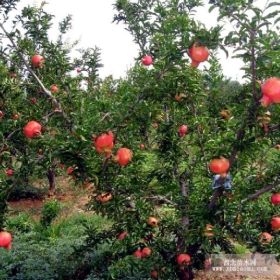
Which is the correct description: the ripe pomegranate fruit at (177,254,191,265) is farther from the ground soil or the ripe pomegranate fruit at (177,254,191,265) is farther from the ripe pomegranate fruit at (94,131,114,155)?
the ground soil

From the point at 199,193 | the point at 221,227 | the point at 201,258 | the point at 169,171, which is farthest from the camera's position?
the point at 201,258

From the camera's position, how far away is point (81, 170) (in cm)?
306

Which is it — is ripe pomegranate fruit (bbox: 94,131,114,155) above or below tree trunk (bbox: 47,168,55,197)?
below

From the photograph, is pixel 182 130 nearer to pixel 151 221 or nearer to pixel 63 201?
pixel 151 221

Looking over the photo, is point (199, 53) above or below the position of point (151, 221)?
above

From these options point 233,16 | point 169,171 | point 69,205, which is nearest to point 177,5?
point 169,171

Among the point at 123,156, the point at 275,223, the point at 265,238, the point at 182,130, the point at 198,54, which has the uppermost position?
the point at 198,54

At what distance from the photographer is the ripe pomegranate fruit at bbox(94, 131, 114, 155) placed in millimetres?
2850

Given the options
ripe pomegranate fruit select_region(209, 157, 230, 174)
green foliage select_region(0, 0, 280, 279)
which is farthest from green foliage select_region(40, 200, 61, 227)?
ripe pomegranate fruit select_region(209, 157, 230, 174)

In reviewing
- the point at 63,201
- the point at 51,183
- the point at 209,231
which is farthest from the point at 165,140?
the point at 51,183

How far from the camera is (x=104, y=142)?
2.85m

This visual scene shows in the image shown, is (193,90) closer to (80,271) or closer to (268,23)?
(268,23)

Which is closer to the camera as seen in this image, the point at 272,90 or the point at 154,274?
the point at 272,90

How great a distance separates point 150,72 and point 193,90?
49 centimetres
